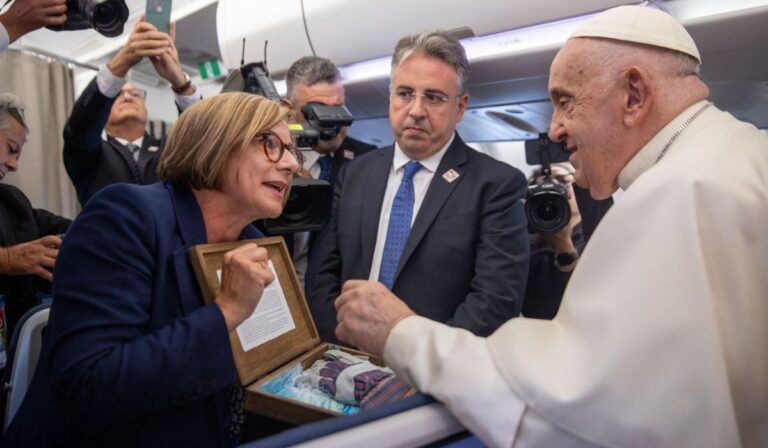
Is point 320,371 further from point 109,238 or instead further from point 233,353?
point 109,238

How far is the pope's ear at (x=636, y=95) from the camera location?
110cm

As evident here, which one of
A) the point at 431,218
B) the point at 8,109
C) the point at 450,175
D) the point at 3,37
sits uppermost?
the point at 3,37

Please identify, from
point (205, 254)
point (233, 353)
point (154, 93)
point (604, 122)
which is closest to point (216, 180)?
point (205, 254)

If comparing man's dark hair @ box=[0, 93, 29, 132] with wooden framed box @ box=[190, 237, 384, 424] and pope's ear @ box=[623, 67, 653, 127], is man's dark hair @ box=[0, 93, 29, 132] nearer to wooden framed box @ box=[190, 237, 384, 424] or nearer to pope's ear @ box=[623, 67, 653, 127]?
wooden framed box @ box=[190, 237, 384, 424]

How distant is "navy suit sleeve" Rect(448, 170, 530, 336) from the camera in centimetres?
161

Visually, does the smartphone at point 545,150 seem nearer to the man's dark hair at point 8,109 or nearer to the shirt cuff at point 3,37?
the shirt cuff at point 3,37

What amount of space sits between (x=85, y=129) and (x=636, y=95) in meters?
2.08

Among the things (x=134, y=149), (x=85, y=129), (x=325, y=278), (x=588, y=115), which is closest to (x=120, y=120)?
(x=134, y=149)

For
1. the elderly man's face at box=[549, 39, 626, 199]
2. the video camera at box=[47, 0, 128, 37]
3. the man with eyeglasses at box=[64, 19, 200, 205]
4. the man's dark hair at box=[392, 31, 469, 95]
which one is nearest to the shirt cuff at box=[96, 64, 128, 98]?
the man with eyeglasses at box=[64, 19, 200, 205]

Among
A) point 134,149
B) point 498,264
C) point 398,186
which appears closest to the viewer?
point 498,264

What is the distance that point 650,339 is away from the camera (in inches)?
29.8

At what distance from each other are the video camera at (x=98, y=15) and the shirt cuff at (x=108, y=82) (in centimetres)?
17

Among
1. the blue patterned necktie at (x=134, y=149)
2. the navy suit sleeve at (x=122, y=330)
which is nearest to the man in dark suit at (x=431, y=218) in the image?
the navy suit sleeve at (x=122, y=330)

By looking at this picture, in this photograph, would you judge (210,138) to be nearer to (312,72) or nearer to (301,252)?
(301,252)
